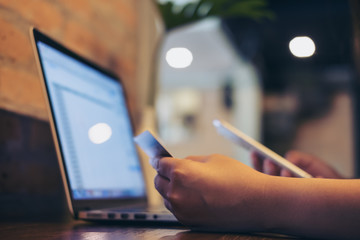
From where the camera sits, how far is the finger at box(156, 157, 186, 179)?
468 mm

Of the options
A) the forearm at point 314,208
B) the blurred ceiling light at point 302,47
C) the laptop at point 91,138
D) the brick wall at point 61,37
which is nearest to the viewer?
the forearm at point 314,208

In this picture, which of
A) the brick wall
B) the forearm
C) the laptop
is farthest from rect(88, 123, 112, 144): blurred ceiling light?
the forearm

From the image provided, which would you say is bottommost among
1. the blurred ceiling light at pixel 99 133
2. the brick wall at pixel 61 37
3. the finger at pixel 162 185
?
the finger at pixel 162 185

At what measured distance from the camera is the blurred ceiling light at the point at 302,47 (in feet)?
3.12

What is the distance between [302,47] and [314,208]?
0.65m

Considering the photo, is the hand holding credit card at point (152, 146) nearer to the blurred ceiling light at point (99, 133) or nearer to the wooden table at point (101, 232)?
the wooden table at point (101, 232)

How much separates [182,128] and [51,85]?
556cm

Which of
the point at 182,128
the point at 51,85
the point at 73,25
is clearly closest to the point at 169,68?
the point at 182,128

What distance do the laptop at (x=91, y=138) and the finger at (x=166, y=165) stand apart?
0.10 meters

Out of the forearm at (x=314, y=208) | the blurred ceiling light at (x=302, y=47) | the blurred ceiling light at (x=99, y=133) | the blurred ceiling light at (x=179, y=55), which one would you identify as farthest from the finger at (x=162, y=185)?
the blurred ceiling light at (x=179, y=55)

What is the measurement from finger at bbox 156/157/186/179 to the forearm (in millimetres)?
126

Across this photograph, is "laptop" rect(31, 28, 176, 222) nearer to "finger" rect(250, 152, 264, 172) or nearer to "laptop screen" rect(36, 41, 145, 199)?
"laptop screen" rect(36, 41, 145, 199)

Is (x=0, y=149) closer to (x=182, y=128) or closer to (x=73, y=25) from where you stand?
(x=73, y=25)

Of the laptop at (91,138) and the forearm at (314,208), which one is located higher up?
the laptop at (91,138)
